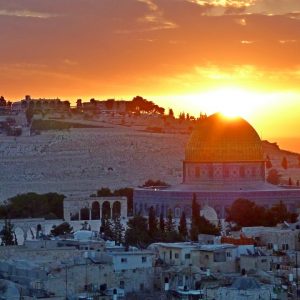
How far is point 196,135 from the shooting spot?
206 ft

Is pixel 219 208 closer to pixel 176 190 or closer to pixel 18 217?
pixel 176 190

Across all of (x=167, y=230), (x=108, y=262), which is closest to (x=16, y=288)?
(x=108, y=262)

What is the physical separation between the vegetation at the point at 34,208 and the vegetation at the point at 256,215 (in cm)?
799

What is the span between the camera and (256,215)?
52625 millimetres

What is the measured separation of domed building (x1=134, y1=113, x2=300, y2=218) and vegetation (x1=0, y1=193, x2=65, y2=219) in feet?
10.5

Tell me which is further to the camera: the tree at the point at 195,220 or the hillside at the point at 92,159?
the hillside at the point at 92,159

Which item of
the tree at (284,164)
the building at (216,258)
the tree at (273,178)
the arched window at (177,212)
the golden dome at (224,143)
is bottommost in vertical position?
the building at (216,258)

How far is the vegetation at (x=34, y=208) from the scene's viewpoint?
60516 millimetres

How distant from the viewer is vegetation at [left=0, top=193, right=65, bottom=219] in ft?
199

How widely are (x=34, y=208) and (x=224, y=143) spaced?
23.5 feet

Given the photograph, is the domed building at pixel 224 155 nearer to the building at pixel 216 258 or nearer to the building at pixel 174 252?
the building at pixel 174 252

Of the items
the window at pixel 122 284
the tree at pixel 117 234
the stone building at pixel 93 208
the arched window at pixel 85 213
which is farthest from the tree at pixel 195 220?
the window at pixel 122 284

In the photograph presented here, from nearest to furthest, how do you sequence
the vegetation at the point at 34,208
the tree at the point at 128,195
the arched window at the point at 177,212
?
the arched window at the point at 177,212, the vegetation at the point at 34,208, the tree at the point at 128,195

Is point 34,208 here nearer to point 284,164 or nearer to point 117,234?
point 117,234
